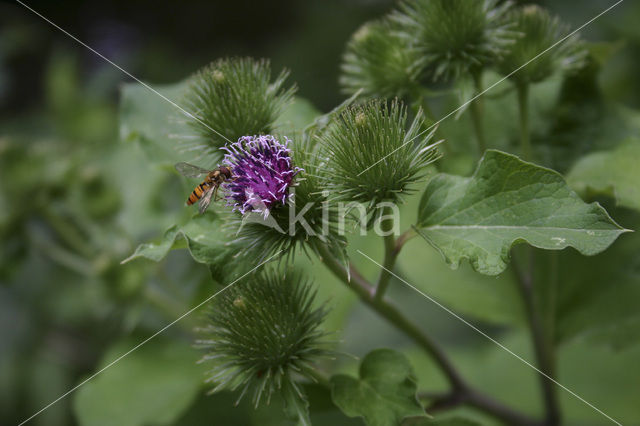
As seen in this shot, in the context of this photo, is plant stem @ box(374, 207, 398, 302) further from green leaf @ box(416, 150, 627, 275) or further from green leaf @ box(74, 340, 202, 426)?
green leaf @ box(74, 340, 202, 426)

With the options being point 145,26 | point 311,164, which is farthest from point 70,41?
point 311,164

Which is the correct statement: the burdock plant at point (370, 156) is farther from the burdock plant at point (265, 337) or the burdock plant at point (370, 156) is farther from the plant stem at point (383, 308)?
the burdock plant at point (265, 337)

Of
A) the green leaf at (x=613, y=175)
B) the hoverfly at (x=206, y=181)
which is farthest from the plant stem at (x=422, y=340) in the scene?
the green leaf at (x=613, y=175)

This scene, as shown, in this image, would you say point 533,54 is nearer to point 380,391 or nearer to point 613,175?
point 613,175

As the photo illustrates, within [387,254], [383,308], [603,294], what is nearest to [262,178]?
[387,254]

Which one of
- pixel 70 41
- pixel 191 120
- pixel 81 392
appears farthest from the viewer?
pixel 70 41

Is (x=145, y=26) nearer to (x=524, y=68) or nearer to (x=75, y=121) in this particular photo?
(x=75, y=121)
